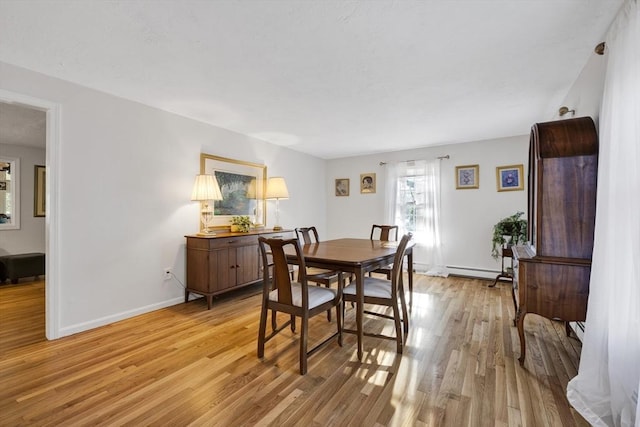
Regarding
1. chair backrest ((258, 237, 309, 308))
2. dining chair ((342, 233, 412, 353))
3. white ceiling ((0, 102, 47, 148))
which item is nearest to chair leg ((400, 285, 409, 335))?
dining chair ((342, 233, 412, 353))

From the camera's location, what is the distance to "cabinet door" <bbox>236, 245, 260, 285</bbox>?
3.68 m

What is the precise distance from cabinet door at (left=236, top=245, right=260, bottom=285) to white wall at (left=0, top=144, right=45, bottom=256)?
4.22 metres

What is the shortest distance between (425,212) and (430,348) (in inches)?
126

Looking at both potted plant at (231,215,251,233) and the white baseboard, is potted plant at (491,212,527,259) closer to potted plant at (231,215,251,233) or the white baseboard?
potted plant at (231,215,251,233)

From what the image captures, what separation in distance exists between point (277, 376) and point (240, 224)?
236 cm

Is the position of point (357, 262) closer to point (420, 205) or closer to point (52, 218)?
point (52, 218)

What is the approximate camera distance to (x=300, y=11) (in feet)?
5.57

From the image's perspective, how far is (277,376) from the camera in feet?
6.48

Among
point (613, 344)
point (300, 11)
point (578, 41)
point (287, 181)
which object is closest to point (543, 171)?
point (578, 41)

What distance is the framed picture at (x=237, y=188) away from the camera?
3961mm

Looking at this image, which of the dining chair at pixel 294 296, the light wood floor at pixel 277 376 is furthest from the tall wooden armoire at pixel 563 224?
the dining chair at pixel 294 296

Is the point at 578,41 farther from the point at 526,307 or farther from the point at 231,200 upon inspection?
the point at 231,200

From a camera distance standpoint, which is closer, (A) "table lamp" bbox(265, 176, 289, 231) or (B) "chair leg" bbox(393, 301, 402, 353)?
(B) "chair leg" bbox(393, 301, 402, 353)

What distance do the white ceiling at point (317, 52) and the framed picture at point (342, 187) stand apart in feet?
8.91
